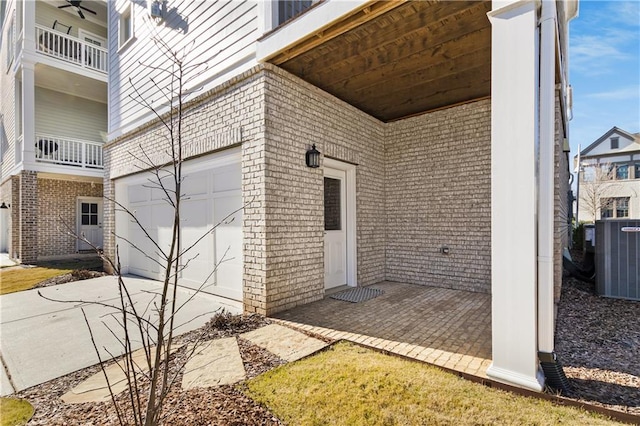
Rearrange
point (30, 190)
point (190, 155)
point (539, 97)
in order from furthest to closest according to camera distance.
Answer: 1. point (30, 190)
2. point (190, 155)
3. point (539, 97)

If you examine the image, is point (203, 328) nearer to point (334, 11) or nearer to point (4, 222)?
point (334, 11)

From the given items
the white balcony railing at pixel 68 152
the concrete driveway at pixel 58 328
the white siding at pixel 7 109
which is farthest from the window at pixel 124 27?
the concrete driveway at pixel 58 328

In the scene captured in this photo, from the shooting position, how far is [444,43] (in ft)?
12.6

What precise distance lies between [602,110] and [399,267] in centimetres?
2293

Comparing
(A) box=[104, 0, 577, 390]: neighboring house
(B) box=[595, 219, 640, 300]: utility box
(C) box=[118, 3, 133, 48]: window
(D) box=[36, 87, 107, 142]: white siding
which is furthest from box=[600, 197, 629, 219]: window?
(D) box=[36, 87, 107, 142]: white siding

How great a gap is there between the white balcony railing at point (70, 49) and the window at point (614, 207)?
2811 centimetres

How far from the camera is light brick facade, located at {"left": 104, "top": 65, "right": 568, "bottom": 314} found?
440 centimetres

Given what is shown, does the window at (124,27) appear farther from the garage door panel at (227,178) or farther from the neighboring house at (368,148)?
the garage door panel at (227,178)

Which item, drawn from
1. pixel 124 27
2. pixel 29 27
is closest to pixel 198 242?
pixel 124 27

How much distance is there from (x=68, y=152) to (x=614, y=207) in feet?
97.2

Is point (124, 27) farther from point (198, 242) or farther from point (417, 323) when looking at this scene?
point (417, 323)

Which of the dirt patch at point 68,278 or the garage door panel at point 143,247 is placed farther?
the garage door panel at point 143,247

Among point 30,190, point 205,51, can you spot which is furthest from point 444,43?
point 30,190

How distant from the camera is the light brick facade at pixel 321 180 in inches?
173
